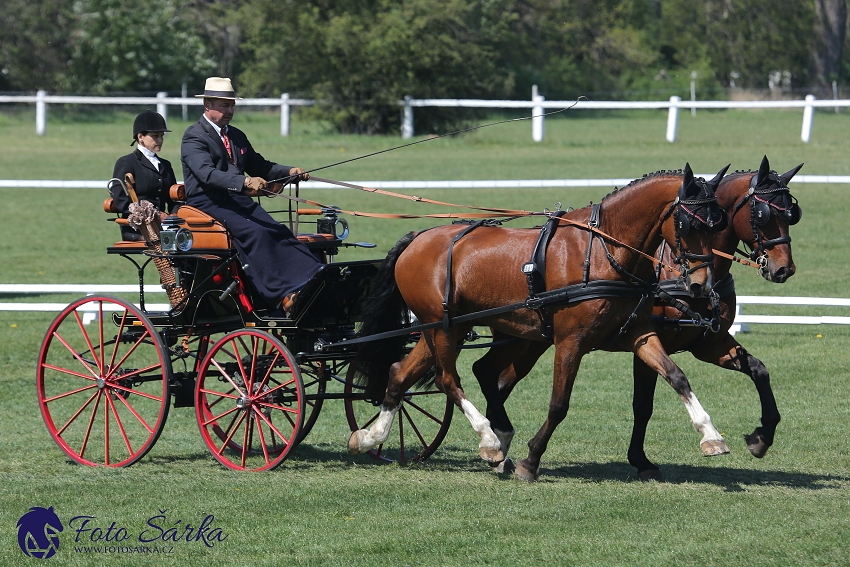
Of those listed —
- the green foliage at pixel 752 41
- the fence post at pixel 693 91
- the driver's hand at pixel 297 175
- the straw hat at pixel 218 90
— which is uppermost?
the green foliage at pixel 752 41

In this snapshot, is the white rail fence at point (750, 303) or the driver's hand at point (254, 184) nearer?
the driver's hand at point (254, 184)

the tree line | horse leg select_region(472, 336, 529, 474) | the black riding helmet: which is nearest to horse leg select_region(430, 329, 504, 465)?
horse leg select_region(472, 336, 529, 474)

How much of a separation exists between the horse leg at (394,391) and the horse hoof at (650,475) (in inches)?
56.4

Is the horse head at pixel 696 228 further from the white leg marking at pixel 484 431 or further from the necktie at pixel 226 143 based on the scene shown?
the necktie at pixel 226 143

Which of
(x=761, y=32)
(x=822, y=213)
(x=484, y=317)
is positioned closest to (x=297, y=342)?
(x=484, y=317)

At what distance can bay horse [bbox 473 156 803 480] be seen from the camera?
6551 mm

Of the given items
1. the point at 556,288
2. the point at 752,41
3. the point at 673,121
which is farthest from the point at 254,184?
the point at 752,41

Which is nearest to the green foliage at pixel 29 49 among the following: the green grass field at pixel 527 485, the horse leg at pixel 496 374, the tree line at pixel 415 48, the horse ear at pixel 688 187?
the tree line at pixel 415 48

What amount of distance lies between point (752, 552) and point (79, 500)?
138 inches

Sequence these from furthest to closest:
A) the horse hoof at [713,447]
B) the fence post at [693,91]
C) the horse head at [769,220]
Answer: the fence post at [693,91]
the horse head at [769,220]
the horse hoof at [713,447]

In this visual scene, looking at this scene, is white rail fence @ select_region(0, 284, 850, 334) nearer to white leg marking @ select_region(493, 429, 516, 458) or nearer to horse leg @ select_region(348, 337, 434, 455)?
white leg marking @ select_region(493, 429, 516, 458)

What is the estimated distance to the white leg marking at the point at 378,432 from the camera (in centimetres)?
724

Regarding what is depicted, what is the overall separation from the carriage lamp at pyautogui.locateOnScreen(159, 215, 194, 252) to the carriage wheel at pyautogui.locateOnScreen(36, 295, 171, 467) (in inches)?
19.3

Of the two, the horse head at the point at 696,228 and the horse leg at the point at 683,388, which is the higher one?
the horse head at the point at 696,228
